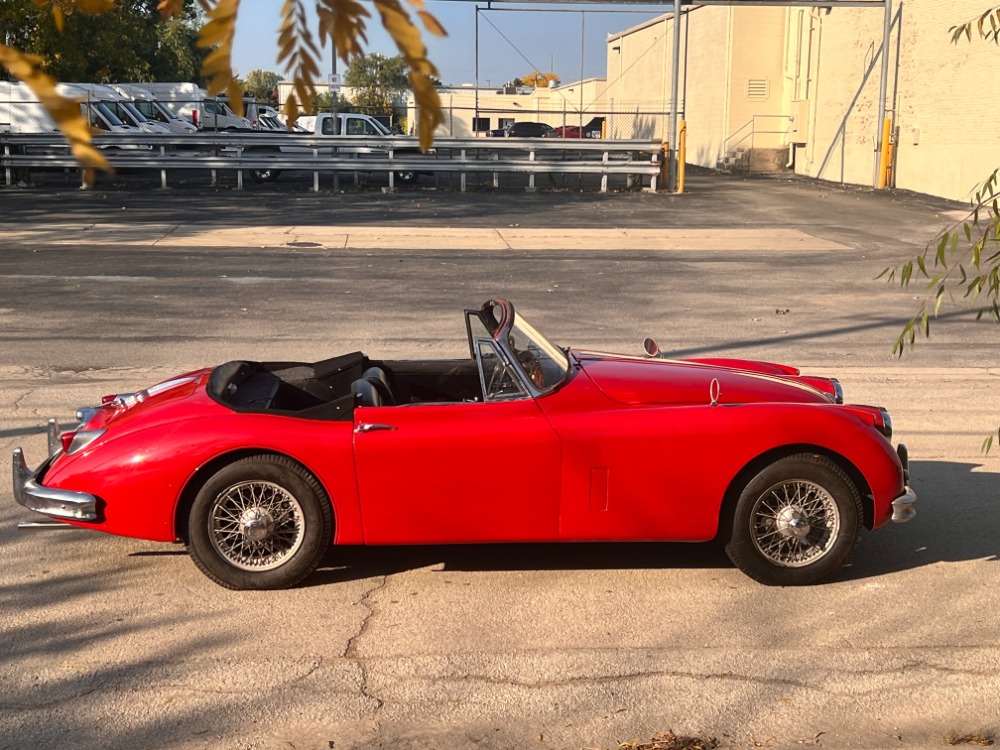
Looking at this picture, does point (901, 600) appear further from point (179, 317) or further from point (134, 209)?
point (134, 209)

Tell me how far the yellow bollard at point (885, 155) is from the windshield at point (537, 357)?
94.1ft

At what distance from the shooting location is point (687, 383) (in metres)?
5.67

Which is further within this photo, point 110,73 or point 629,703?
point 110,73

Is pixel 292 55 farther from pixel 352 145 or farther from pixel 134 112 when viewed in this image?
pixel 134 112

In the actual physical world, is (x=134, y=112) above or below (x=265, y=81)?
above

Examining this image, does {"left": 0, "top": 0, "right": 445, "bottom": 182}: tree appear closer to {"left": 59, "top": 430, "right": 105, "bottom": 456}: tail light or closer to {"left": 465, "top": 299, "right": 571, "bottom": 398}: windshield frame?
{"left": 465, "top": 299, "right": 571, "bottom": 398}: windshield frame

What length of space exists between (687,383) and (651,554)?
934 millimetres

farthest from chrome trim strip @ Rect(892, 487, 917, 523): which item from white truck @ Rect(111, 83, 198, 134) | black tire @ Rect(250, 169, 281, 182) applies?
→ white truck @ Rect(111, 83, 198, 134)

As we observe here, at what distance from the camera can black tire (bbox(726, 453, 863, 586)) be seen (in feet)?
17.5

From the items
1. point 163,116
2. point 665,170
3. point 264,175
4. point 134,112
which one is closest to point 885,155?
point 665,170

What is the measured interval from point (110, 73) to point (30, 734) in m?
56.0

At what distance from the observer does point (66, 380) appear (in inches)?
381

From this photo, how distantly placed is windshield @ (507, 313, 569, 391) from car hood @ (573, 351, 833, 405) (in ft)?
0.55

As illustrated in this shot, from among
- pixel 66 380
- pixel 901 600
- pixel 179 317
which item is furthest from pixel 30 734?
pixel 179 317
